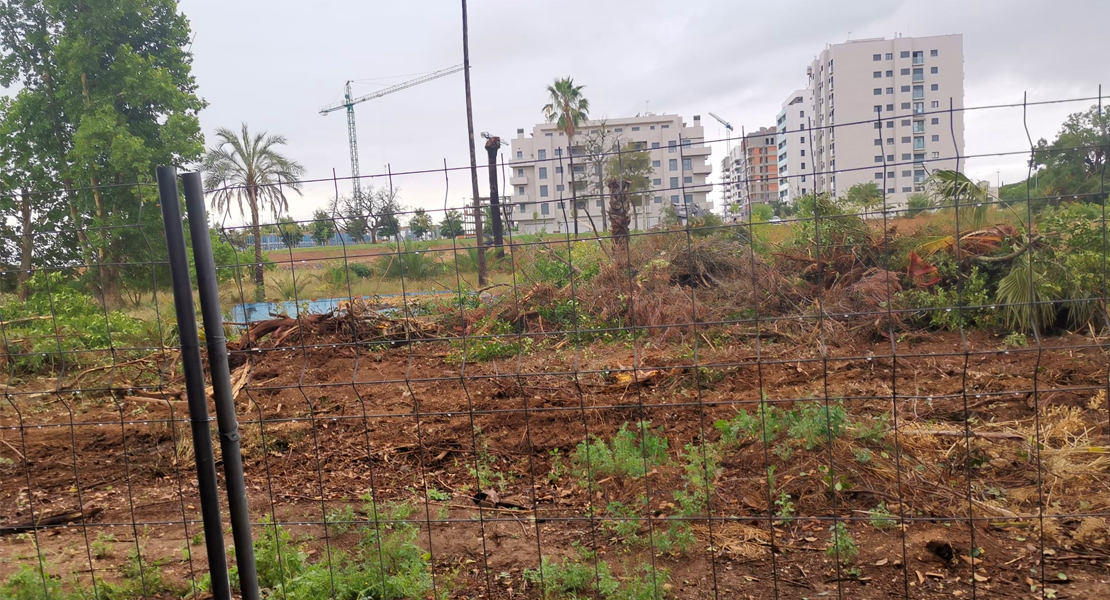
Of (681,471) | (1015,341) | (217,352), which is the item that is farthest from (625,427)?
(1015,341)

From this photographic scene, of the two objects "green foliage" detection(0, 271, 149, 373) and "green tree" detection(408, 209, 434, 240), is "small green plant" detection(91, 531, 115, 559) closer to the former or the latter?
"green tree" detection(408, 209, 434, 240)

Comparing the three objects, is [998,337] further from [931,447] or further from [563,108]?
[563,108]

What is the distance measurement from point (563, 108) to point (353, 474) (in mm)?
33294

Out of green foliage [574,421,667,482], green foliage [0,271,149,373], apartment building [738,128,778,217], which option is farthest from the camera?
green foliage [0,271,149,373]

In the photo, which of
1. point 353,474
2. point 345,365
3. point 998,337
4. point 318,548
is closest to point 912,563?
point 318,548

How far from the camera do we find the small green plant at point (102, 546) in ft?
12.2

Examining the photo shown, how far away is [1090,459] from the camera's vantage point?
4.01 m

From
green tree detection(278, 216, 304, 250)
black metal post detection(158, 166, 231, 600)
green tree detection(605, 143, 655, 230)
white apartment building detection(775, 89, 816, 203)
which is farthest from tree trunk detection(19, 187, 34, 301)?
white apartment building detection(775, 89, 816, 203)

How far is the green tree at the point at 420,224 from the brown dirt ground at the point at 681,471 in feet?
2.04

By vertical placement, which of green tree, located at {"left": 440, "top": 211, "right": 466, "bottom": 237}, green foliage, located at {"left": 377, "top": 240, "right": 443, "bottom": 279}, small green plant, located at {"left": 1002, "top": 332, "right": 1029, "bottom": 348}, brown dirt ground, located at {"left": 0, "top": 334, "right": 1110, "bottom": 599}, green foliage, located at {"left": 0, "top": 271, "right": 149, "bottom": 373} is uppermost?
green tree, located at {"left": 440, "top": 211, "right": 466, "bottom": 237}

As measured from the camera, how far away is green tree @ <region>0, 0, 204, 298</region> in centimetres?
1670

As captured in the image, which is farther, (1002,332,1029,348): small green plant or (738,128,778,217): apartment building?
(1002,332,1029,348): small green plant

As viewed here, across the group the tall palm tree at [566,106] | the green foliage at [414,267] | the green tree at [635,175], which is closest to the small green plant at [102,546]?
→ the green foliage at [414,267]

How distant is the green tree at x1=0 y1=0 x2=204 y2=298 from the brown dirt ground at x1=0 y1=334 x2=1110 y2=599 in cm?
1140
